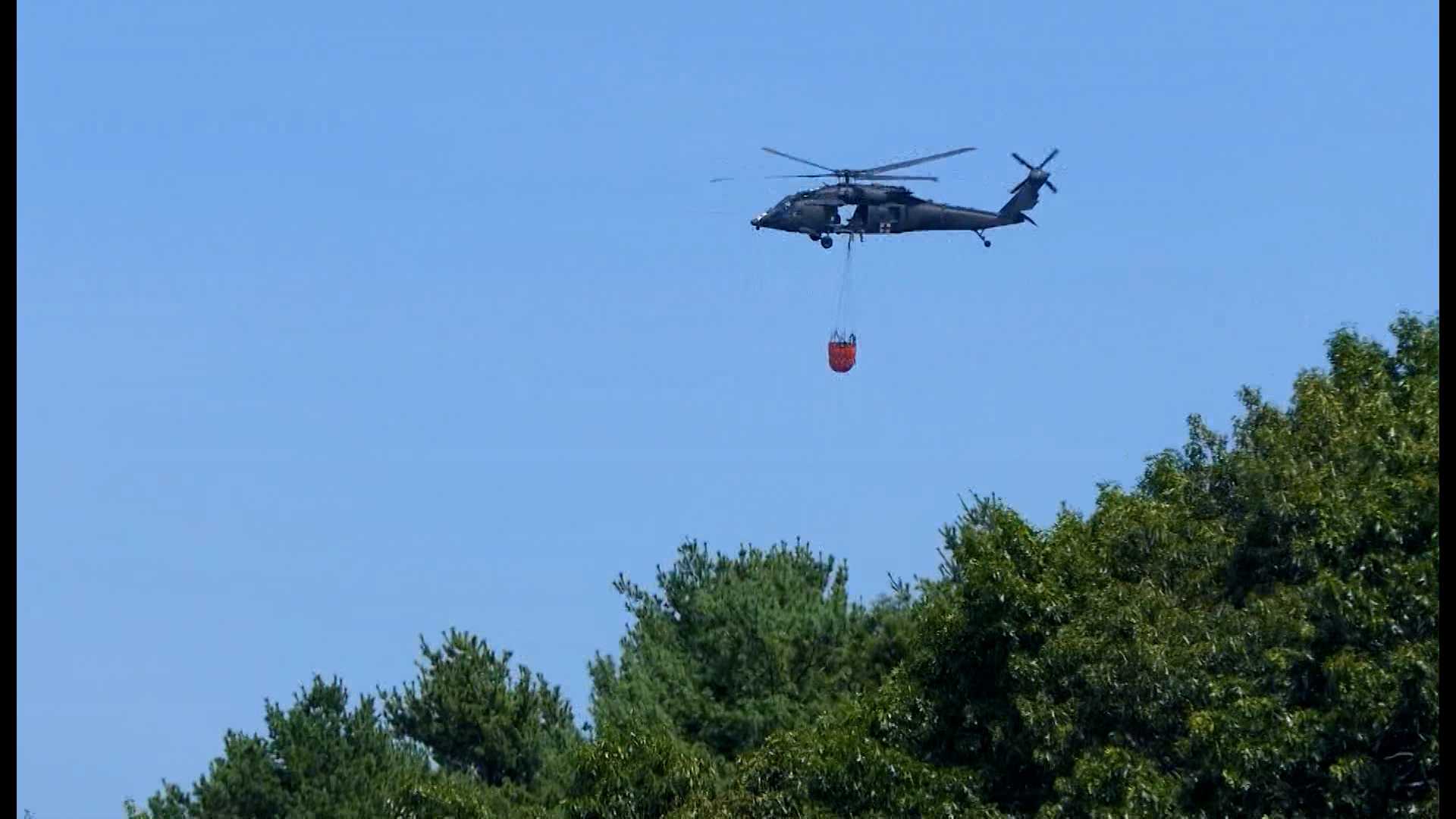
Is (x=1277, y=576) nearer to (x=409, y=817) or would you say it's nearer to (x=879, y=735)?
(x=879, y=735)

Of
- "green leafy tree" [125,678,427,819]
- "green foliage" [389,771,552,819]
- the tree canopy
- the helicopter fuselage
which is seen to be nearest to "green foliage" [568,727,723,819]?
the tree canopy

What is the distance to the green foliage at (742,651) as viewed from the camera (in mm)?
Answer: 46844

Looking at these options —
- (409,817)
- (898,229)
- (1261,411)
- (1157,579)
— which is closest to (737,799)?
(1157,579)

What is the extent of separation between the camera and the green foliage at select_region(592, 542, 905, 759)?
46.8m

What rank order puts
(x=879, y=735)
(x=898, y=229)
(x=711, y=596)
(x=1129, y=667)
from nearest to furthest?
(x=1129, y=667)
(x=879, y=735)
(x=898, y=229)
(x=711, y=596)

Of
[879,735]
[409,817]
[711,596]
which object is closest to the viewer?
[879,735]

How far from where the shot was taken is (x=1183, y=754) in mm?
25453

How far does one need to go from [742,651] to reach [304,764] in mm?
15059

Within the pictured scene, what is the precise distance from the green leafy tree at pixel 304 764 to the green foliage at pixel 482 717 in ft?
7.22

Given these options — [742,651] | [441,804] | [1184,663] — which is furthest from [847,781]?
[742,651]

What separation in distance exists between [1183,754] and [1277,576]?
3.85m

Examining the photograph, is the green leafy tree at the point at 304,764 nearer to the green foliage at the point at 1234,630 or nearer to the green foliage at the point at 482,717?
the green foliage at the point at 482,717

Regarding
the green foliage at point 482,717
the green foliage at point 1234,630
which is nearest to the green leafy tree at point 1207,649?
the green foliage at point 1234,630

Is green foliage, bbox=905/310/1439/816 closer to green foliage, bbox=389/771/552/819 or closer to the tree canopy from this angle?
the tree canopy
